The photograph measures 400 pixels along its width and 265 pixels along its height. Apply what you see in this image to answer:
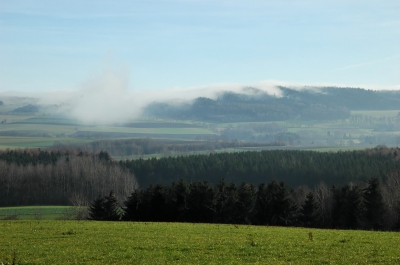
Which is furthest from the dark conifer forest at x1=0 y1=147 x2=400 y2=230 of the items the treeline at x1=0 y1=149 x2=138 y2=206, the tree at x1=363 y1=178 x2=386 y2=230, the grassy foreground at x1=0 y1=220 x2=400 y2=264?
the grassy foreground at x1=0 y1=220 x2=400 y2=264

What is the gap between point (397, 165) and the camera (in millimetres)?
112438

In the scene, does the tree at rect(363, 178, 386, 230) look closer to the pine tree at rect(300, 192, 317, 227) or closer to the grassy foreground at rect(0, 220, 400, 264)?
the pine tree at rect(300, 192, 317, 227)

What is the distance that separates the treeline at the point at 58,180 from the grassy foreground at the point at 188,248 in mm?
85168

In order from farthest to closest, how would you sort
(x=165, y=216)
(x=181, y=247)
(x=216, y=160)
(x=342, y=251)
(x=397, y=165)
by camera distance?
(x=216, y=160) → (x=397, y=165) → (x=165, y=216) → (x=181, y=247) → (x=342, y=251)

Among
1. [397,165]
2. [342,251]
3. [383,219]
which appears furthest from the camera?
[397,165]

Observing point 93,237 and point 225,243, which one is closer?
point 225,243

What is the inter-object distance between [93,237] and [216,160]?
117393 millimetres

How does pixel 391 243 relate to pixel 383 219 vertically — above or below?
above

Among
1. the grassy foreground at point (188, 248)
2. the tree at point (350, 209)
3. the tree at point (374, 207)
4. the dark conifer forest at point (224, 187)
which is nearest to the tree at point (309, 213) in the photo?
the dark conifer forest at point (224, 187)

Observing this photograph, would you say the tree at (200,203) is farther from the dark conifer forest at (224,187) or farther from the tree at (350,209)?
the tree at (350,209)

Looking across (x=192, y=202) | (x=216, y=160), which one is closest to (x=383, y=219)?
(x=192, y=202)

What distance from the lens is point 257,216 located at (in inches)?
2670

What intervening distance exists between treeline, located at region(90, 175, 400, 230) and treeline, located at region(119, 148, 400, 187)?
167 feet

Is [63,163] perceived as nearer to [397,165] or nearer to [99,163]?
[99,163]
